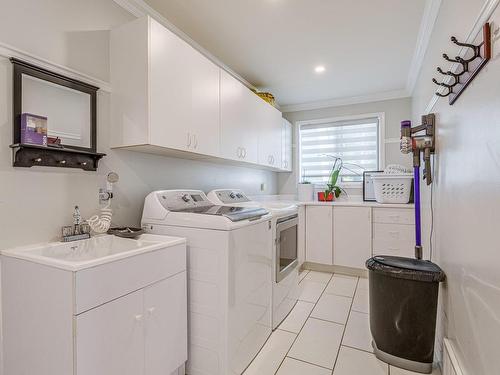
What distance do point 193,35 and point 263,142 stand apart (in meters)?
1.30

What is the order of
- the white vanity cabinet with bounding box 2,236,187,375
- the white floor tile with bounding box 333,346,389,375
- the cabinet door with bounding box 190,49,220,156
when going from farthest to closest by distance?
the cabinet door with bounding box 190,49,220,156
the white floor tile with bounding box 333,346,389,375
the white vanity cabinet with bounding box 2,236,187,375

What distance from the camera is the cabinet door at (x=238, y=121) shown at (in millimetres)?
2289

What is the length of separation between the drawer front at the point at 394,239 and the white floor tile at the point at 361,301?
565mm

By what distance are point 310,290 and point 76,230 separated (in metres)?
2.36

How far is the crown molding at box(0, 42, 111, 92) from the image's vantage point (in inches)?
49.1

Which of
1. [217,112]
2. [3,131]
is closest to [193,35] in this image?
[217,112]

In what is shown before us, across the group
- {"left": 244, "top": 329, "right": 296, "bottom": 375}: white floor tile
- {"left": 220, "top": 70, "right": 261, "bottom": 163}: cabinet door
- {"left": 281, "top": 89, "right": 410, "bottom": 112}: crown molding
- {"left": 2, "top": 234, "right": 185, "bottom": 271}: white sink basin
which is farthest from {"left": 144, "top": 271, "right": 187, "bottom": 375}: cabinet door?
{"left": 281, "top": 89, "right": 410, "bottom": 112}: crown molding

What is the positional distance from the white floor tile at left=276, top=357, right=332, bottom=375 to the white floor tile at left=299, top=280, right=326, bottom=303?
38.4 inches

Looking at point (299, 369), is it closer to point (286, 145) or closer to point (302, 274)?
point (302, 274)

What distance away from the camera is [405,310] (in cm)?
159

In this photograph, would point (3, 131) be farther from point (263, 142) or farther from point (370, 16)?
point (370, 16)

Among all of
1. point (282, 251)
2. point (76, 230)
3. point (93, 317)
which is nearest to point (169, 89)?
point (76, 230)

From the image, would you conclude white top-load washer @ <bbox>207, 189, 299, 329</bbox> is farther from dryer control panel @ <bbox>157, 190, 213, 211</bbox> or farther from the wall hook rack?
the wall hook rack

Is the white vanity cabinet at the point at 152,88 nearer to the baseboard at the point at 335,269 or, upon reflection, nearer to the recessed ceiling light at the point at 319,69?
the recessed ceiling light at the point at 319,69
